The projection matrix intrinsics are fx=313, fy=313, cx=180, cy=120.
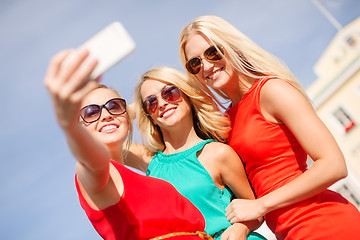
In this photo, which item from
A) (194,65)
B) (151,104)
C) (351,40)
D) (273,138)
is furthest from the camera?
(351,40)

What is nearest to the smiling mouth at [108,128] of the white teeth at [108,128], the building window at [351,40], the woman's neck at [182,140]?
the white teeth at [108,128]

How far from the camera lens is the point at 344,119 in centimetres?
2023

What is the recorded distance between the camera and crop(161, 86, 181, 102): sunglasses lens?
308 centimetres

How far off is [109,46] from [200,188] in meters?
1.89

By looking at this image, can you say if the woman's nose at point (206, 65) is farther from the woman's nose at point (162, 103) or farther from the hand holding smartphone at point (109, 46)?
the hand holding smartphone at point (109, 46)

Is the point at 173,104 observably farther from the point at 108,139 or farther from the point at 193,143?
the point at 108,139

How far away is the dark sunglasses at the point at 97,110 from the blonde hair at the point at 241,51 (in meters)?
1.10

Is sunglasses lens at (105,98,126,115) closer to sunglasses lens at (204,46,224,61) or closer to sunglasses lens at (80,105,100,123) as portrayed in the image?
sunglasses lens at (80,105,100,123)

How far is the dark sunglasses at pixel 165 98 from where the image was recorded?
122 inches

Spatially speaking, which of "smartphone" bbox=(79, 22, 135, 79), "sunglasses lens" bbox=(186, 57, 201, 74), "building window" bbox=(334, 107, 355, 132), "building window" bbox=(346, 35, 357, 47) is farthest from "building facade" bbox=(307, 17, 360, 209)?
"smartphone" bbox=(79, 22, 135, 79)

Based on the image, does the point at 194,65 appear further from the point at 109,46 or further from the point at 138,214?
the point at 109,46

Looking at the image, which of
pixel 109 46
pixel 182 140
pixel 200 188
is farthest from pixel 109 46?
pixel 182 140

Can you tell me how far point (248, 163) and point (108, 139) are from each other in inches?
49.2

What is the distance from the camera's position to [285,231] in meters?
2.48
